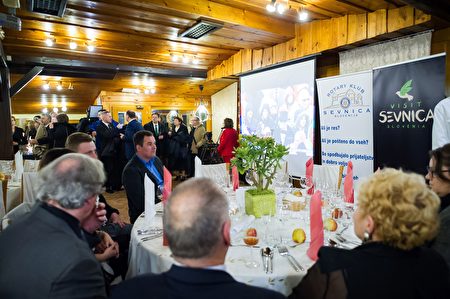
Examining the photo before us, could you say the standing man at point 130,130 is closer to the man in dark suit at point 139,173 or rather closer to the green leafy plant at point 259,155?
the man in dark suit at point 139,173

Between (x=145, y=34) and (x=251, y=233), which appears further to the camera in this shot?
(x=145, y=34)

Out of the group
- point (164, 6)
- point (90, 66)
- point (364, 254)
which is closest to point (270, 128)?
point (164, 6)

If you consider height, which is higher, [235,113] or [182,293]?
[235,113]

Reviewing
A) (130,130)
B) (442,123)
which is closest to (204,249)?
(442,123)

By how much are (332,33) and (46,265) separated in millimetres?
4107

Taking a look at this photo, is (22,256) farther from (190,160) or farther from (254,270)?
(190,160)

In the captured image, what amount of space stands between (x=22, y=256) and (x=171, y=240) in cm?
52

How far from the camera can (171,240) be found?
84 centimetres

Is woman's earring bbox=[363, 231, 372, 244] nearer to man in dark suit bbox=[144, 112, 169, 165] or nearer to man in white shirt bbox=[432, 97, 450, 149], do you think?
man in white shirt bbox=[432, 97, 450, 149]

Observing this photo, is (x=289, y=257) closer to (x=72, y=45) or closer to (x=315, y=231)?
(x=315, y=231)

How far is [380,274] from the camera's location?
895 millimetres

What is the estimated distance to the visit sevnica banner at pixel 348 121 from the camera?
12.5 ft

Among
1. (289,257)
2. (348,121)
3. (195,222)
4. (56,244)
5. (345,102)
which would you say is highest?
(345,102)

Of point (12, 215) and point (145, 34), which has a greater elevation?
point (145, 34)
